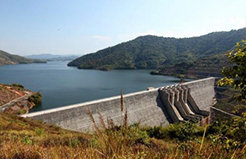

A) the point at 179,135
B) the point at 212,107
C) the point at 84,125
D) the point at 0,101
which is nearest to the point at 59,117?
the point at 84,125

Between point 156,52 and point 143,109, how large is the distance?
3214 inches

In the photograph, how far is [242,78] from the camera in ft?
6.88

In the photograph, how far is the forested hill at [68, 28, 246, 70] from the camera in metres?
76.4

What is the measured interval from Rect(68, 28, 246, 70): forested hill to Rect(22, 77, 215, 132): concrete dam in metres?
49.2

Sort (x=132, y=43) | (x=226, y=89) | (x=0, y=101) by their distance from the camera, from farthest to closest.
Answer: (x=132, y=43)
(x=226, y=89)
(x=0, y=101)

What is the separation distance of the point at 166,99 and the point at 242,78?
49.1 feet

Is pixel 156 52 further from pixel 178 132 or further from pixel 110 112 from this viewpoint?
pixel 178 132

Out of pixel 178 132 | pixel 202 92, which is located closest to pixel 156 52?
pixel 202 92

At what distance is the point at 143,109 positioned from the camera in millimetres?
14984

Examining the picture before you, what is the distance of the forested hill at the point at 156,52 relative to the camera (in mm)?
76419

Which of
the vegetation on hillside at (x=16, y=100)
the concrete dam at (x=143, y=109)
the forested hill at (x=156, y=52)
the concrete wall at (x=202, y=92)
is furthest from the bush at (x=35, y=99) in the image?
the forested hill at (x=156, y=52)

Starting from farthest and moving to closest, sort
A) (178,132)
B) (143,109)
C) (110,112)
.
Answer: (143,109), (110,112), (178,132)

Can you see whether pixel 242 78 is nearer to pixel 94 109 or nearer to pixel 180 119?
pixel 94 109

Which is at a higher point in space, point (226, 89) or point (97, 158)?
point (97, 158)
